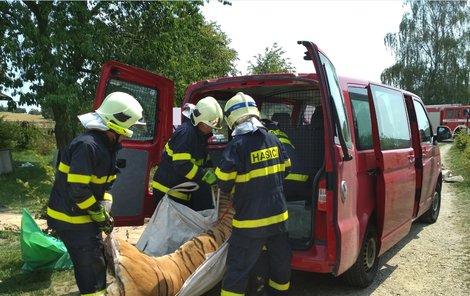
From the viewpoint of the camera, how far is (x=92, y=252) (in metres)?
3.06

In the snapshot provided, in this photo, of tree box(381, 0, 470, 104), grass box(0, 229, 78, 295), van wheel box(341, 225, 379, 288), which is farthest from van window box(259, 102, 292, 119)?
tree box(381, 0, 470, 104)

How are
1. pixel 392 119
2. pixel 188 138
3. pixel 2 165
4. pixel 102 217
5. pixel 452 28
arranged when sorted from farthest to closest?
pixel 452 28, pixel 2 165, pixel 392 119, pixel 188 138, pixel 102 217

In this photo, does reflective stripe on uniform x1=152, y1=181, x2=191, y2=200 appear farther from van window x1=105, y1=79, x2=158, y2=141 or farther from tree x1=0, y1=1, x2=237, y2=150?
tree x1=0, y1=1, x2=237, y2=150

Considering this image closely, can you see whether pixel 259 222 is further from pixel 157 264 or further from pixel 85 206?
pixel 85 206

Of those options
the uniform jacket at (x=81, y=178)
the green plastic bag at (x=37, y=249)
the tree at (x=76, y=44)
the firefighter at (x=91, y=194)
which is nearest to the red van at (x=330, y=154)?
the green plastic bag at (x=37, y=249)

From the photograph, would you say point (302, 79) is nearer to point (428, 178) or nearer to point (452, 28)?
point (428, 178)

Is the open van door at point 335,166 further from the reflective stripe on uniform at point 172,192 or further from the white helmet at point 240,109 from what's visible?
the reflective stripe on uniform at point 172,192

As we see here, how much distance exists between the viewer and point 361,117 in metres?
3.89

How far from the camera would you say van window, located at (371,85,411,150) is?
13.4 ft

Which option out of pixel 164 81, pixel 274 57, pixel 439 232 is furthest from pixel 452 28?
pixel 164 81

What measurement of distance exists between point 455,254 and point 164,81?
4017mm

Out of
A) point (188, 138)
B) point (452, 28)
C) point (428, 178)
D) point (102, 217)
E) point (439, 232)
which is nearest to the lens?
point (102, 217)

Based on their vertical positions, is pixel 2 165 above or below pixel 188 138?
below

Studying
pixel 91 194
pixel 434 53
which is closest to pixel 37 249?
pixel 91 194
